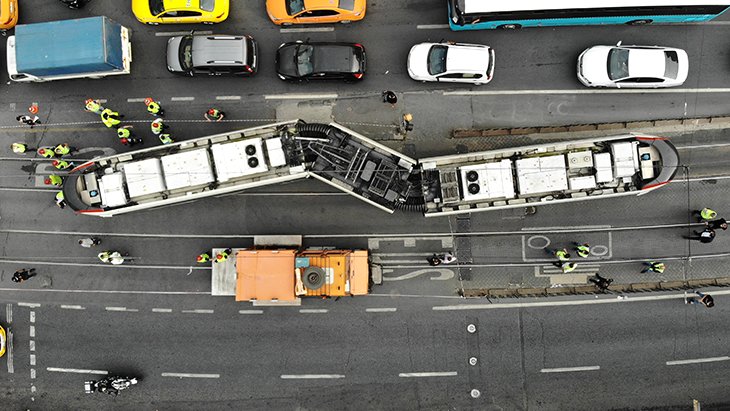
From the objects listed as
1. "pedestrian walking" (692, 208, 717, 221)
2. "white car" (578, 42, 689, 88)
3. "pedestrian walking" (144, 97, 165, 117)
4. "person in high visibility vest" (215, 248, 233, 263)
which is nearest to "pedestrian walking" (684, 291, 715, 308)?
"pedestrian walking" (692, 208, 717, 221)

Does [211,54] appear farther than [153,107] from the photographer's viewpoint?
No

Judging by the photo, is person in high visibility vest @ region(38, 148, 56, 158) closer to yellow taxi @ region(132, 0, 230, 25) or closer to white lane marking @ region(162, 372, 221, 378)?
yellow taxi @ region(132, 0, 230, 25)

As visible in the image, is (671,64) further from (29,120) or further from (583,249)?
(29,120)

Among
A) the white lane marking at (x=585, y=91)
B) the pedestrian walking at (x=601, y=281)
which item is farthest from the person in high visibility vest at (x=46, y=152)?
the pedestrian walking at (x=601, y=281)

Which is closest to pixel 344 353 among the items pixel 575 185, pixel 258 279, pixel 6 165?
pixel 258 279

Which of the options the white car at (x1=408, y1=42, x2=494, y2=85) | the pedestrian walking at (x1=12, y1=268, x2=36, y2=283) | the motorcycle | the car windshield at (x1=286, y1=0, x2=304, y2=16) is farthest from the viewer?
the pedestrian walking at (x1=12, y1=268, x2=36, y2=283)

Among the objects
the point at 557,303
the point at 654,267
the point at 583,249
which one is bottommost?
the point at 557,303

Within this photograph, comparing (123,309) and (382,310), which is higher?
(123,309)

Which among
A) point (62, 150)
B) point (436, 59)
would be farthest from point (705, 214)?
point (62, 150)
